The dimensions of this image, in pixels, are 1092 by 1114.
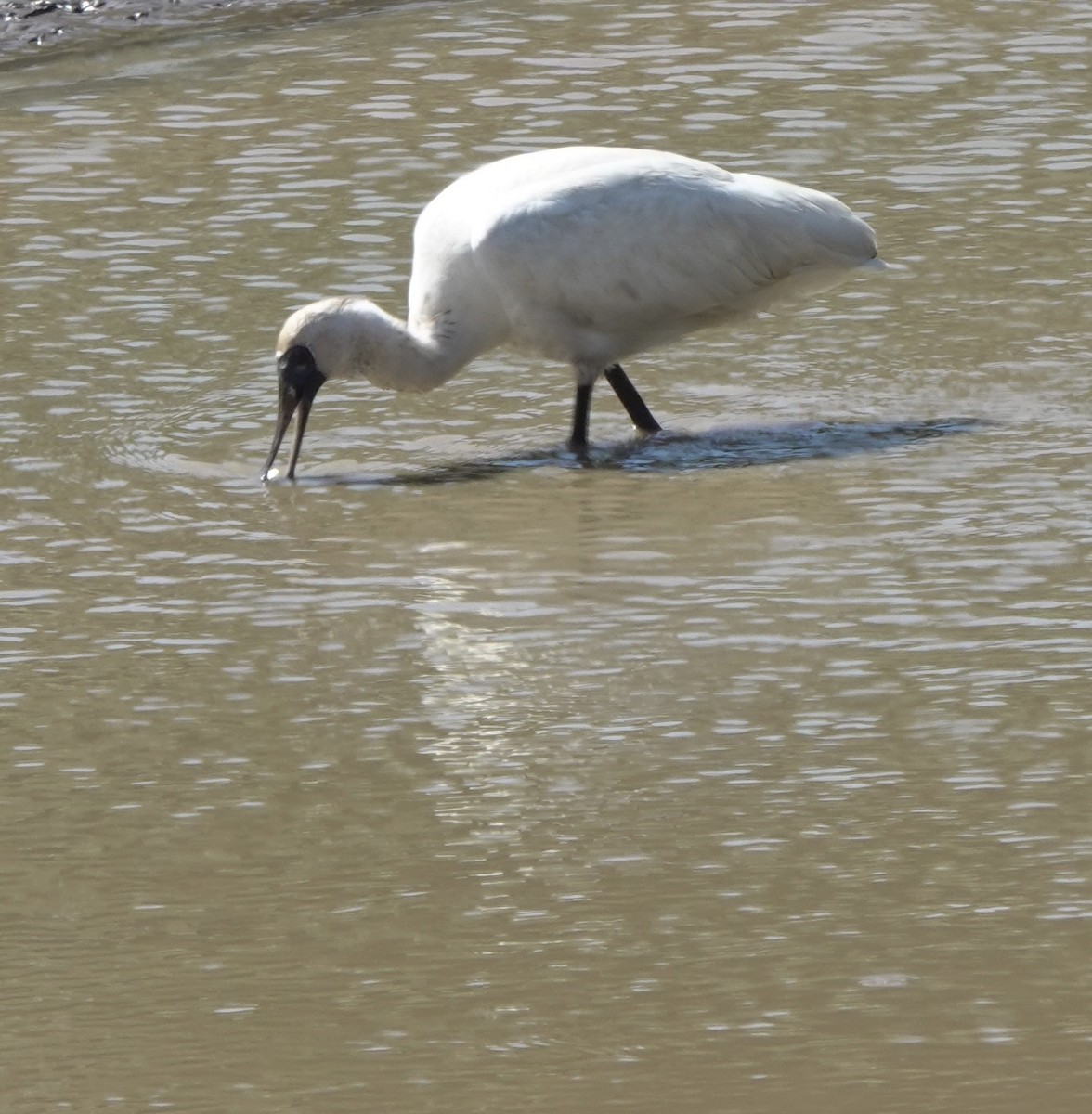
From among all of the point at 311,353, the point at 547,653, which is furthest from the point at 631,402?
the point at 547,653

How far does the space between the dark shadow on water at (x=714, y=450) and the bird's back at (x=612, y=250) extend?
32 cm

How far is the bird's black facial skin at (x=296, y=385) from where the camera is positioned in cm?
866

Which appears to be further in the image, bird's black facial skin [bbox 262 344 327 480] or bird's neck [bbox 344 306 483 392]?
bird's neck [bbox 344 306 483 392]

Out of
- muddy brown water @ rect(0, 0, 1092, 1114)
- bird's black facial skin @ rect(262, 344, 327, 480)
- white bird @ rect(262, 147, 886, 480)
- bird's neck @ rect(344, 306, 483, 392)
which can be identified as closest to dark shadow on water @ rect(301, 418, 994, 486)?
muddy brown water @ rect(0, 0, 1092, 1114)

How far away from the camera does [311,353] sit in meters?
8.73

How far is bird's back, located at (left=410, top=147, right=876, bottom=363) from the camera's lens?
8.59m

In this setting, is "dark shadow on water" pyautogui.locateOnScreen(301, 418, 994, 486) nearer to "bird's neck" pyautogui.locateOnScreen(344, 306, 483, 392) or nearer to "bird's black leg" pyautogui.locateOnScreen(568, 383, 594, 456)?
"bird's black leg" pyautogui.locateOnScreen(568, 383, 594, 456)

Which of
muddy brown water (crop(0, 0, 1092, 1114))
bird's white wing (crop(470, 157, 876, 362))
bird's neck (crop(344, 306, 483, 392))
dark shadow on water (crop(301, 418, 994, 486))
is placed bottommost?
dark shadow on water (crop(301, 418, 994, 486))

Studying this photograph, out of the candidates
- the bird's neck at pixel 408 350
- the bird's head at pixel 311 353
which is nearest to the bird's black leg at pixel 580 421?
the bird's neck at pixel 408 350

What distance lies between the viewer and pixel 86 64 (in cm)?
1396

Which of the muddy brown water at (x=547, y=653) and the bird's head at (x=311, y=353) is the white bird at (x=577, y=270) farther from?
the muddy brown water at (x=547, y=653)

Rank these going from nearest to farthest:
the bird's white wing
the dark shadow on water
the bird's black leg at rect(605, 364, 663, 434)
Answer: the dark shadow on water → the bird's white wing → the bird's black leg at rect(605, 364, 663, 434)

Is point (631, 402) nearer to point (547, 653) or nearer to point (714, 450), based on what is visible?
point (714, 450)

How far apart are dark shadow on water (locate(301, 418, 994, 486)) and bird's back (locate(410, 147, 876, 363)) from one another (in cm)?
32
